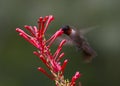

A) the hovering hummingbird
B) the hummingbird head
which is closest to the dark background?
the hovering hummingbird

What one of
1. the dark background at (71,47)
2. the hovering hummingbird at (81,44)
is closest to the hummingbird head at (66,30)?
the hovering hummingbird at (81,44)

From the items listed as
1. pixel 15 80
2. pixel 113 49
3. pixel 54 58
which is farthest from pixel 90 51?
pixel 15 80

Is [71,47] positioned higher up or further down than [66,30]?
higher up

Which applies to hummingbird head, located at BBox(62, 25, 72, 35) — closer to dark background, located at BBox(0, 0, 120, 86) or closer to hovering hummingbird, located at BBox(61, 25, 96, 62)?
hovering hummingbird, located at BBox(61, 25, 96, 62)

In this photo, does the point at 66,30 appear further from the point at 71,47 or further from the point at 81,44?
the point at 71,47

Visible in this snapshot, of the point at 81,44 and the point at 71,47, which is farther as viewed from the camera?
the point at 71,47

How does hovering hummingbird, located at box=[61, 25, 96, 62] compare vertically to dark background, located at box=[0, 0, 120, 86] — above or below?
below

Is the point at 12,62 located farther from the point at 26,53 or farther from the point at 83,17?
the point at 83,17

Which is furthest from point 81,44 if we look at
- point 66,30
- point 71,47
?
point 71,47

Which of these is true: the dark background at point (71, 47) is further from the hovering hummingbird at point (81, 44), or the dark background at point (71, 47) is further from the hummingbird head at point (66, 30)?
the hummingbird head at point (66, 30)
